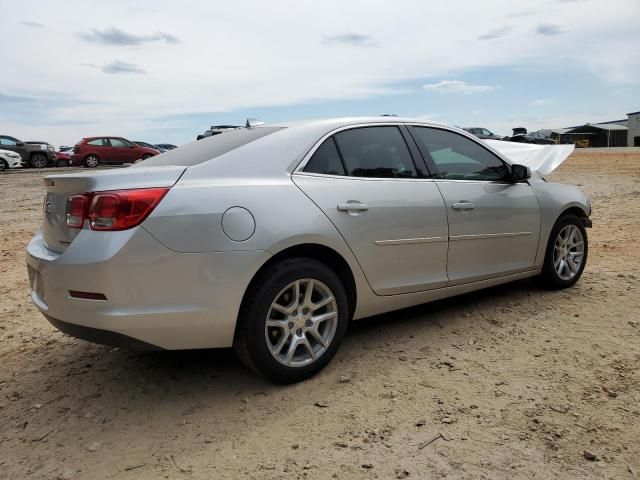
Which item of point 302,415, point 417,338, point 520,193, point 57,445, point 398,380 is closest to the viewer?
point 57,445

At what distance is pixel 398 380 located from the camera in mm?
3270

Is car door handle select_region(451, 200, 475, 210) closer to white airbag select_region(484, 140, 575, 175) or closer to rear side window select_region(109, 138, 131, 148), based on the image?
white airbag select_region(484, 140, 575, 175)

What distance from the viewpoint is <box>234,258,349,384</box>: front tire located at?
302 centimetres

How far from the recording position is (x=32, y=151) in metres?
25.8

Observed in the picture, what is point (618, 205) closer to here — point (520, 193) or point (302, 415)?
point (520, 193)

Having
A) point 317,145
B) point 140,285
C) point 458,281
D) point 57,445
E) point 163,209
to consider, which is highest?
point 317,145

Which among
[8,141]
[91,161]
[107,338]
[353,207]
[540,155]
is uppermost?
[8,141]

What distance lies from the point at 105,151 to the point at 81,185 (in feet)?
82.0

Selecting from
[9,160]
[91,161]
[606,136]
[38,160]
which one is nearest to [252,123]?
[9,160]

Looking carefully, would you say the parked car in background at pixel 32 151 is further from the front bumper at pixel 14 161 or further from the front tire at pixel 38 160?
the front bumper at pixel 14 161

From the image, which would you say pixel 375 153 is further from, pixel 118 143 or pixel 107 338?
pixel 118 143

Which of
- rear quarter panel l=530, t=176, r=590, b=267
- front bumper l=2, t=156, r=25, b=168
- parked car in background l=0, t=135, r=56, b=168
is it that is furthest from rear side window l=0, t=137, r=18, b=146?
rear quarter panel l=530, t=176, r=590, b=267

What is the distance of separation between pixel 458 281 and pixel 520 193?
1046 mm

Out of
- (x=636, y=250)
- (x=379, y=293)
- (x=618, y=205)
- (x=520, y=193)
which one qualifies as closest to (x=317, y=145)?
(x=379, y=293)
